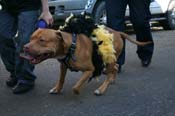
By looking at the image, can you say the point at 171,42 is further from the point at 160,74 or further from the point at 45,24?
the point at 45,24

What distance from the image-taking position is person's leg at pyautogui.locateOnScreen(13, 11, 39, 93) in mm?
6004

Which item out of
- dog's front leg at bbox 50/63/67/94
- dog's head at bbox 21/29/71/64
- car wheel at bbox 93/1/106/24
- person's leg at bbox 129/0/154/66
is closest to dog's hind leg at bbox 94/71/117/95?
dog's front leg at bbox 50/63/67/94

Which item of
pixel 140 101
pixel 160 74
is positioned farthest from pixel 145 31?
pixel 140 101

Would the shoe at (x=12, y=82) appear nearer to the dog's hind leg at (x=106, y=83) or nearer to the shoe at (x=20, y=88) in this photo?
the shoe at (x=20, y=88)

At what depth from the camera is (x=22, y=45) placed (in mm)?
6023

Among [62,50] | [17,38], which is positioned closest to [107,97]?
[62,50]

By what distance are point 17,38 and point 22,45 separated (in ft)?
0.88

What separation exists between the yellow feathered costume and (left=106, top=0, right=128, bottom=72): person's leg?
0.83 meters

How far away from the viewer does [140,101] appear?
5.71m

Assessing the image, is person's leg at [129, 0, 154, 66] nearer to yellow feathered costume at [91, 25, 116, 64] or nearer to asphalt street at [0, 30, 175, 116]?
asphalt street at [0, 30, 175, 116]

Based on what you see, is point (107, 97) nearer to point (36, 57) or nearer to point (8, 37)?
point (36, 57)

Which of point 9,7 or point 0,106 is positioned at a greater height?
point 9,7

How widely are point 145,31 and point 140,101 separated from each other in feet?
5.71

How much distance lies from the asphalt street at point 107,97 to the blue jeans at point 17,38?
266 millimetres
